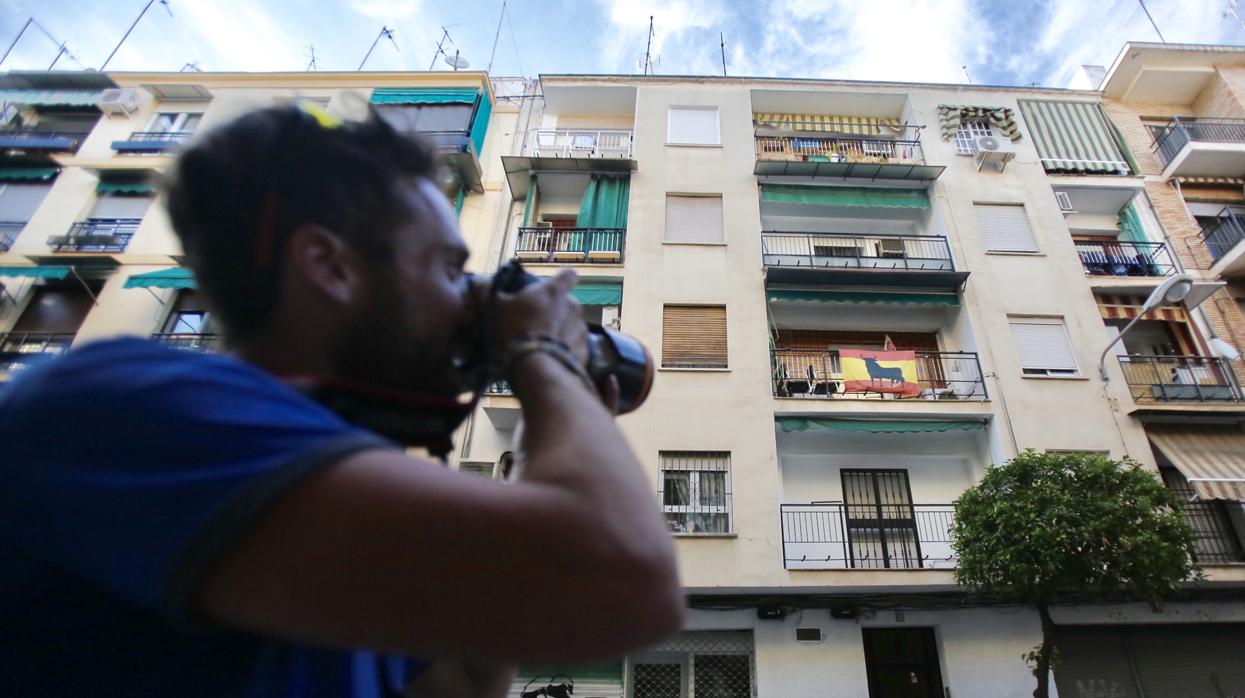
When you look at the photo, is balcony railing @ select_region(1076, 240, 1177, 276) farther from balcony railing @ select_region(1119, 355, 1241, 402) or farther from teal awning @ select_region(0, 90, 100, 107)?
teal awning @ select_region(0, 90, 100, 107)

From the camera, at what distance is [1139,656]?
9828mm

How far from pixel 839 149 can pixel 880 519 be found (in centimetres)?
932

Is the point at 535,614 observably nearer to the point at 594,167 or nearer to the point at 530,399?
the point at 530,399

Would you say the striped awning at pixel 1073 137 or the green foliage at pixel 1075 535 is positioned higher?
the striped awning at pixel 1073 137

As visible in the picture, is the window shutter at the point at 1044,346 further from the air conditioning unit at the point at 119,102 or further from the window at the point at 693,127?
the air conditioning unit at the point at 119,102

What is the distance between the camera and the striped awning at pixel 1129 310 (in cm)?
1280

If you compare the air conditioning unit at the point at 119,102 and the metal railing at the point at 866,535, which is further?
the air conditioning unit at the point at 119,102

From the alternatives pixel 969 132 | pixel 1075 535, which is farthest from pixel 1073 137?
pixel 1075 535

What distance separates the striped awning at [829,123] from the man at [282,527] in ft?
55.6

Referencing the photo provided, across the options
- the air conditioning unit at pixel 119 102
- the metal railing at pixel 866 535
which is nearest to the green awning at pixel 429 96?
the air conditioning unit at pixel 119 102

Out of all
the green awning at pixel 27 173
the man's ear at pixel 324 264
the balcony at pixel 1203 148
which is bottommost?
the man's ear at pixel 324 264

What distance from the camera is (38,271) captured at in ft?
44.8

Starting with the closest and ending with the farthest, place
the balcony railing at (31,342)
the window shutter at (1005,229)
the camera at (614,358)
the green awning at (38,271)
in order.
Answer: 1. the camera at (614,358)
2. the balcony railing at (31,342)
3. the window shutter at (1005,229)
4. the green awning at (38,271)

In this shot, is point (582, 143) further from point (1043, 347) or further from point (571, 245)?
point (1043, 347)
